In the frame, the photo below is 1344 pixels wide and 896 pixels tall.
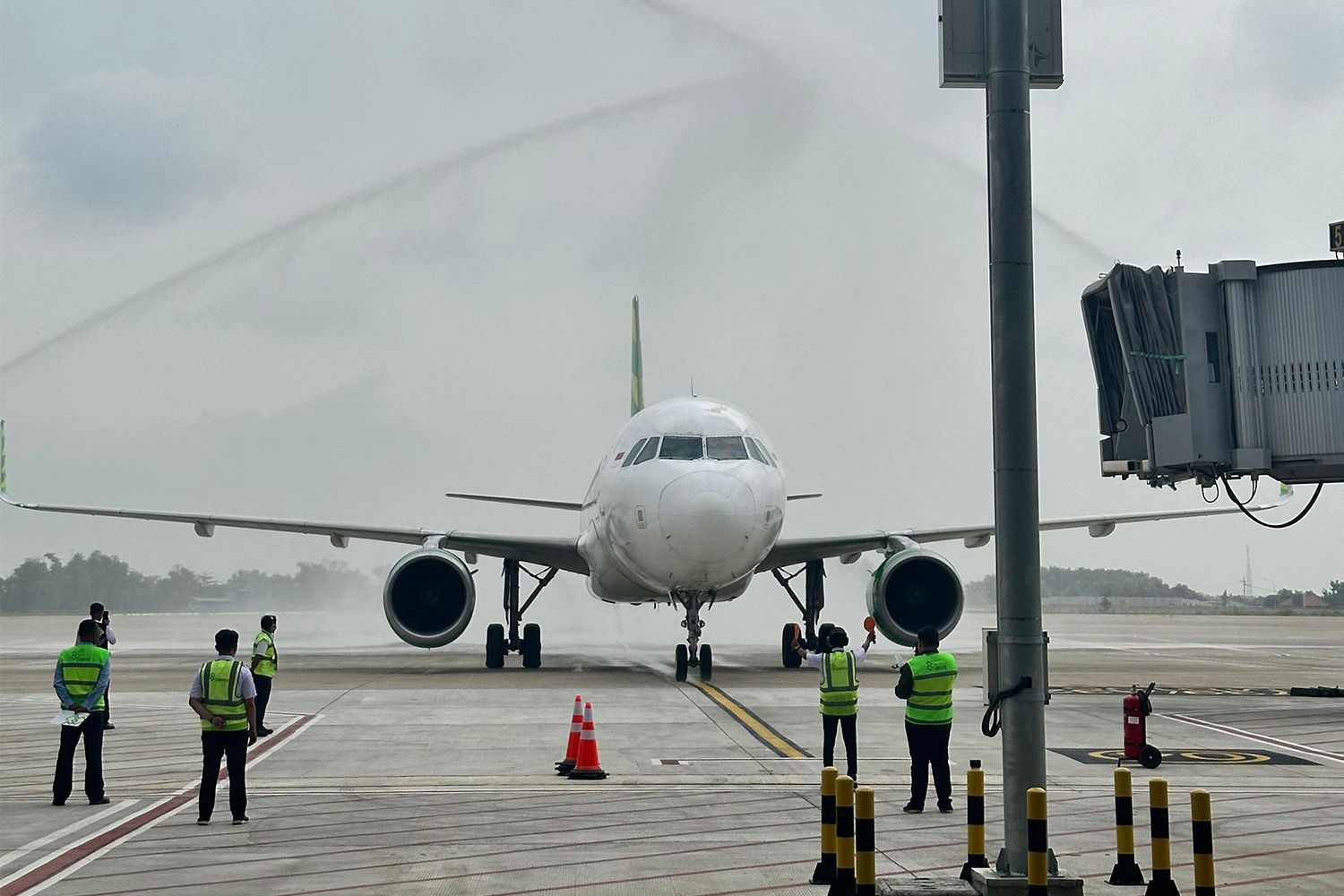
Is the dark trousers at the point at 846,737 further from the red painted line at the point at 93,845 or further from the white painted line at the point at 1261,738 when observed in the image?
the red painted line at the point at 93,845

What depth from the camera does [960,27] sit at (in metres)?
7.66

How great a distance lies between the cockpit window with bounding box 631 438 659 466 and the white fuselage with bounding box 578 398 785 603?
2cm

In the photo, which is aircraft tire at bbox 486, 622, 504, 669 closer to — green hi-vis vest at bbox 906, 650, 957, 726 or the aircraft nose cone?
the aircraft nose cone

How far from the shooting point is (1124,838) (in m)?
7.34

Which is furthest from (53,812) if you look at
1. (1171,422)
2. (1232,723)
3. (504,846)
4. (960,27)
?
(1232,723)

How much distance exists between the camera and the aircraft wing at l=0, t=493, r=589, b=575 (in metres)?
25.0

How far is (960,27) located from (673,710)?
11.1 metres

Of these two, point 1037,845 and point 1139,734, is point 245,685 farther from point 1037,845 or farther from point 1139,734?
point 1139,734

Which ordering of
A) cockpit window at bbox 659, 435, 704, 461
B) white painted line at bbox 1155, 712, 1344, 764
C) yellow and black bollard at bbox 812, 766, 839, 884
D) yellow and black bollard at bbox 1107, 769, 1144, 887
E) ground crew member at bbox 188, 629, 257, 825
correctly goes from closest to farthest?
yellow and black bollard at bbox 1107, 769, 1144, 887 → yellow and black bollard at bbox 812, 766, 839, 884 → ground crew member at bbox 188, 629, 257, 825 → white painted line at bbox 1155, 712, 1344, 764 → cockpit window at bbox 659, 435, 704, 461

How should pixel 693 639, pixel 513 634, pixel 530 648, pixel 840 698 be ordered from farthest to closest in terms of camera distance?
pixel 513 634 < pixel 530 648 < pixel 693 639 < pixel 840 698

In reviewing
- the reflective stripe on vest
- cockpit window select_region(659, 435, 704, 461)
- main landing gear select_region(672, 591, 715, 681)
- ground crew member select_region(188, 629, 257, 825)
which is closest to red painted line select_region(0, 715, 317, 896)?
ground crew member select_region(188, 629, 257, 825)

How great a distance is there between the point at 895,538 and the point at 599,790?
1380 cm

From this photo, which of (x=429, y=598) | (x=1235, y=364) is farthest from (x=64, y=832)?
(x=429, y=598)

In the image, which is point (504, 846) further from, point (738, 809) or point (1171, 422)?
point (1171, 422)
